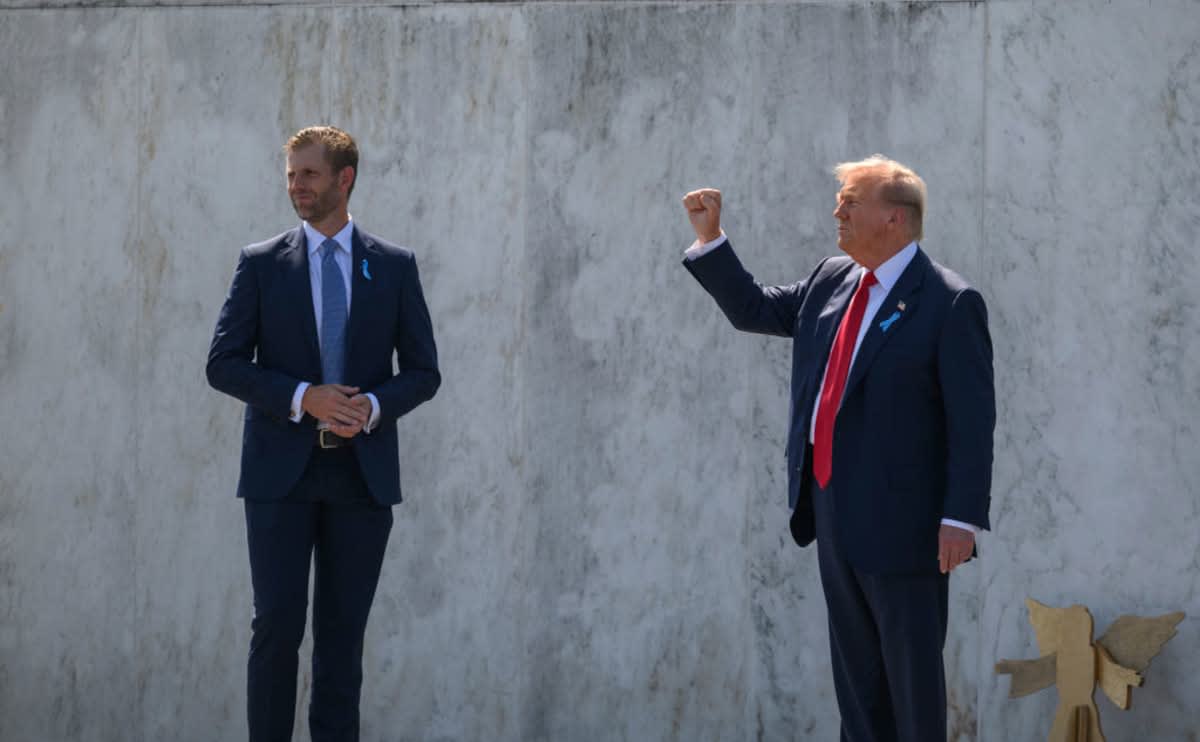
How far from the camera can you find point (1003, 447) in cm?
549

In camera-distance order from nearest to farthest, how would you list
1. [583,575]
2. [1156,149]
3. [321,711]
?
[321,711] → [1156,149] → [583,575]

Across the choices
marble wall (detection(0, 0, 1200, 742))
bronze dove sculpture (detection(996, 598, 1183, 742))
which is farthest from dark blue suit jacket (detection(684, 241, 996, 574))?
marble wall (detection(0, 0, 1200, 742))

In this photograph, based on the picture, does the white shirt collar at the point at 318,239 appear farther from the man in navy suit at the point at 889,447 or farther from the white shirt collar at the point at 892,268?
the white shirt collar at the point at 892,268

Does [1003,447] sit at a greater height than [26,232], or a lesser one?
lesser

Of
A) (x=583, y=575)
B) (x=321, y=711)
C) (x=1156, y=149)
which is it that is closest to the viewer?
(x=321, y=711)

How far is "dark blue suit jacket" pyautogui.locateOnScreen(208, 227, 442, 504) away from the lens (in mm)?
4355

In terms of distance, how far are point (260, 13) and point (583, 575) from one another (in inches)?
93.4

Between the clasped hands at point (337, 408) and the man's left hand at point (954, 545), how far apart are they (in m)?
1.55

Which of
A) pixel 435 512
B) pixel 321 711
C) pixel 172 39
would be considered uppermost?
pixel 172 39

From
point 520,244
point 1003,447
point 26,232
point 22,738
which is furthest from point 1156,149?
point 22,738

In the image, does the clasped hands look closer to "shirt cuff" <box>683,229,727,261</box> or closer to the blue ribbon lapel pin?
"shirt cuff" <box>683,229,727,261</box>

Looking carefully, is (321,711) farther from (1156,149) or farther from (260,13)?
(1156,149)

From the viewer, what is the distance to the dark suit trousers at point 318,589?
4.36m

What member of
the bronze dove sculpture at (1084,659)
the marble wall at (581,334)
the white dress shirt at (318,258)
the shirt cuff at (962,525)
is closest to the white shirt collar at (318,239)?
the white dress shirt at (318,258)
